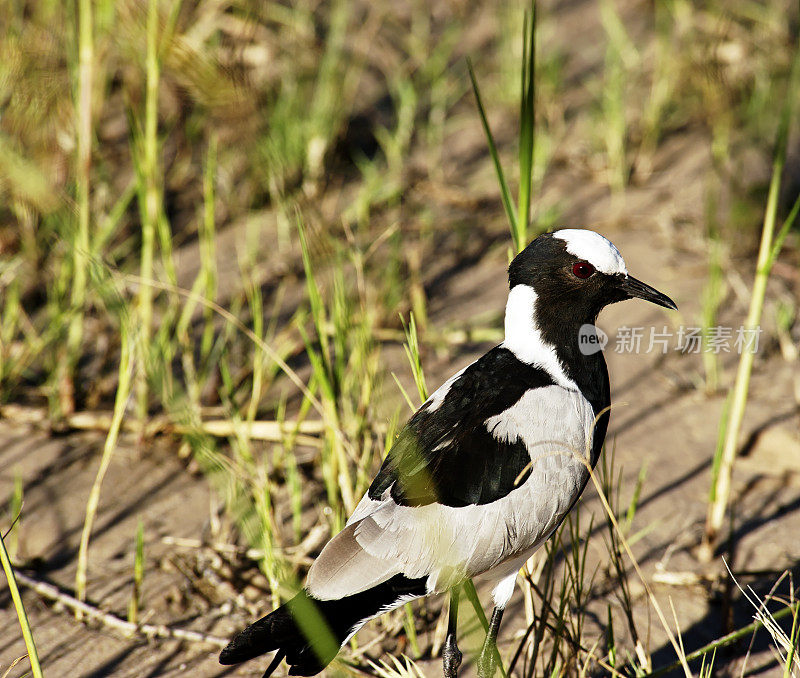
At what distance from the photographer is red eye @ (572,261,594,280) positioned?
2082 mm

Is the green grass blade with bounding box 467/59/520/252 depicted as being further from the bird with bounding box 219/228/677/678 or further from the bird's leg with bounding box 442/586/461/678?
the bird's leg with bounding box 442/586/461/678

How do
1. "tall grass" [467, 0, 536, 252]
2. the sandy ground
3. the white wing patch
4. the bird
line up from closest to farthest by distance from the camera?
1. the bird
2. "tall grass" [467, 0, 536, 252]
3. the white wing patch
4. the sandy ground

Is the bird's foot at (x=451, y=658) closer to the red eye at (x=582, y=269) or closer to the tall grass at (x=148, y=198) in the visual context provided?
the red eye at (x=582, y=269)

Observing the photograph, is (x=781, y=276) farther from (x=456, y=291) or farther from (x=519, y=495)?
(x=519, y=495)

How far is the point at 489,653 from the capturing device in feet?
6.41

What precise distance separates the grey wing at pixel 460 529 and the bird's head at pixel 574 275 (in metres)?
0.32

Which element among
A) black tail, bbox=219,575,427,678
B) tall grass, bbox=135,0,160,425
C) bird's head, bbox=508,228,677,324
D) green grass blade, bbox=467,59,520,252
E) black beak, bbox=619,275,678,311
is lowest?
black tail, bbox=219,575,427,678

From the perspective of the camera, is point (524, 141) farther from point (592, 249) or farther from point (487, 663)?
point (487, 663)

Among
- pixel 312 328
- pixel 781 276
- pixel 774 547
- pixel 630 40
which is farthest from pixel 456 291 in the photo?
pixel 630 40

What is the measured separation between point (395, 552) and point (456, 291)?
1.74 metres

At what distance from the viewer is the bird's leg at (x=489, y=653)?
76.7 inches

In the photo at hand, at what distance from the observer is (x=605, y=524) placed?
2.55 m

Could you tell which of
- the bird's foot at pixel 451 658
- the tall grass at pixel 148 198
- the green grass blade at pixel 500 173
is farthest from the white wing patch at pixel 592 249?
the tall grass at pixel 148 198

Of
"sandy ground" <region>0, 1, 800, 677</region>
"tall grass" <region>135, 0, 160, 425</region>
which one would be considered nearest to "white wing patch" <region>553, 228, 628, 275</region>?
"sandy ground" <region>0, 1, 800, 677</region>
